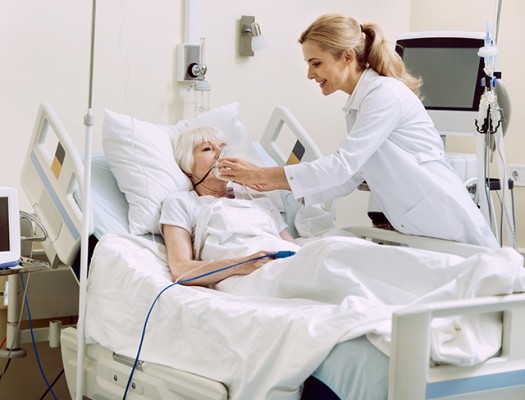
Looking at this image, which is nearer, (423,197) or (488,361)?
(488,361)

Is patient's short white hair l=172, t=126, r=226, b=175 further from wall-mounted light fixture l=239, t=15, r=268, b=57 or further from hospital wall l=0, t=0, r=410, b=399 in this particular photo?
wall-mounted light fixture l=239, t=15, r=268, b=57

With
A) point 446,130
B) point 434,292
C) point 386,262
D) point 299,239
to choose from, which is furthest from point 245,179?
point 446,130

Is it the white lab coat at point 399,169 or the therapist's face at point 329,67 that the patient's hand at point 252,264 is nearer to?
the white lab coat at point 399,169

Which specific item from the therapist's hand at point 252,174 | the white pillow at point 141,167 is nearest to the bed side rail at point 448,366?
the therapist's hand at point 252,174

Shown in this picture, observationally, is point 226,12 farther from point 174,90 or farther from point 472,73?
point 472,73

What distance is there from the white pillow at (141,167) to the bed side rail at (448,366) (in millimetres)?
1399

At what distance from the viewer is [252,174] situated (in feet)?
9.71

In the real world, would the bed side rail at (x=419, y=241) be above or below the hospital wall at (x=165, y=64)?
below

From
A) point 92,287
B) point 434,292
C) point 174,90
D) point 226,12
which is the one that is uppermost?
point 226,12

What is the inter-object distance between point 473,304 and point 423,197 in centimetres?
108

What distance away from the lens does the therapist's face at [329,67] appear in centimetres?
305

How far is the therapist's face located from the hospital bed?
0.48 meters

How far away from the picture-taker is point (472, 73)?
12.6ft

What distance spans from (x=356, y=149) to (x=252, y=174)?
360 millimetres
